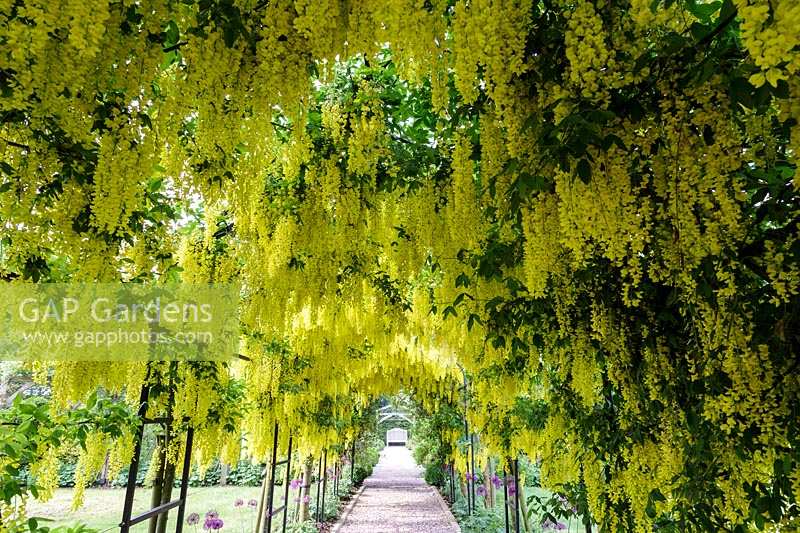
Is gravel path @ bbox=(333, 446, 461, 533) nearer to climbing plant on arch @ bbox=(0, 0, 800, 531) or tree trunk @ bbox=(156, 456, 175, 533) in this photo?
tree trunk @ bbox=(156, 456, 175, 533)

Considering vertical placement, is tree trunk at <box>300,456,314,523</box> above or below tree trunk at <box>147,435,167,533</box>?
below

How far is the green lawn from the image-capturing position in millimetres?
8352

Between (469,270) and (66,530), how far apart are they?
2454 mm

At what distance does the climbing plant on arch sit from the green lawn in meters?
7.17

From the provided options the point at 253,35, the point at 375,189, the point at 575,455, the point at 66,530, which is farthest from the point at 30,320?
the point at 575,455

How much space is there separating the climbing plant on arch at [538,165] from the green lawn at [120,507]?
7173mm

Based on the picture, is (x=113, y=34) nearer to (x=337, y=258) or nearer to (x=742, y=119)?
(x=742, y=119)

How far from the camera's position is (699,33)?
1.30m

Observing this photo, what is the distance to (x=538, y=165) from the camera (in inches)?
62.2

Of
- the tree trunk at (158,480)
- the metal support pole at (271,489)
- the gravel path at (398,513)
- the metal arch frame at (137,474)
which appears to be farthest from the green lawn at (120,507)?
the metal arch frame at (137,474)

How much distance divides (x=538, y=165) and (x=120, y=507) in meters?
12.0

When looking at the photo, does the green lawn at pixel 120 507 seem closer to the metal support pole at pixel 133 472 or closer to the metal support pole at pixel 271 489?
the metal support pole at pixel 271 489

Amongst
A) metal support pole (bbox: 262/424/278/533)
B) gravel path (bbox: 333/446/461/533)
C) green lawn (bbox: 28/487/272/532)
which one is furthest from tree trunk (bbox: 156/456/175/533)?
gravel path (bbox: 333/446/461/533)

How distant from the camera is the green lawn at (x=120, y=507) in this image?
8352mm
